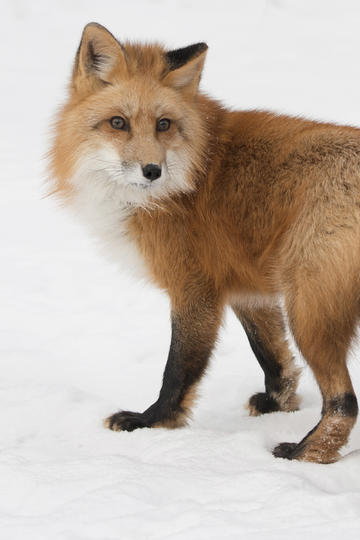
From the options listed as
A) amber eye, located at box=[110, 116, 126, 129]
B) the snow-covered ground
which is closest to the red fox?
amber eye, located at box=[110, 116, 126, 129]

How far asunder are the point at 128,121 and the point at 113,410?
1987mm

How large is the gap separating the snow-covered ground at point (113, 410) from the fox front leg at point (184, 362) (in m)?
0.17

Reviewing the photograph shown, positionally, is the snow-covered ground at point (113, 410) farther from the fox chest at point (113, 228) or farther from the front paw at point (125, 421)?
the fox chest at point (113, 228)

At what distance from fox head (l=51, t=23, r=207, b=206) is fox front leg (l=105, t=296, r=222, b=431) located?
75 centimetres

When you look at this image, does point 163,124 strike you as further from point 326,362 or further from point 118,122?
point 326,362

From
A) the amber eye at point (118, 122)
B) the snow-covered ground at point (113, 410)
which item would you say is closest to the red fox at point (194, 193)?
the amber eye at point (118, 122)

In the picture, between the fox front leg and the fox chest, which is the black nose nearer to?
the fox chest

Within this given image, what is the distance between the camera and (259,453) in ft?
13.9

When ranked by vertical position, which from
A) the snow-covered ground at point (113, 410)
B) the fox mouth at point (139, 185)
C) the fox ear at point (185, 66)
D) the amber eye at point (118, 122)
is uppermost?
the fox ear at point (185, 66)

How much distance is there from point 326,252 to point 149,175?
1090mm

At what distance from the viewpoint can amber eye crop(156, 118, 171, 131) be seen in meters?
4.48

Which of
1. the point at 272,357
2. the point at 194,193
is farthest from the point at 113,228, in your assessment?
the point at 272,357

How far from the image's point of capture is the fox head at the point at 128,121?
Answer: 4.38 meters

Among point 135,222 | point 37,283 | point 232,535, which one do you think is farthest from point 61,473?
point 37,283
